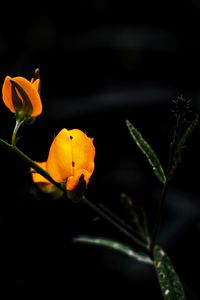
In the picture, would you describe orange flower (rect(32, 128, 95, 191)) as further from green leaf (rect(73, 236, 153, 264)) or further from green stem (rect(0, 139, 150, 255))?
green leaf (rect(73, 236, 153, 264))

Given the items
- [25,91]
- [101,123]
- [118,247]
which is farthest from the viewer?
[101,123]

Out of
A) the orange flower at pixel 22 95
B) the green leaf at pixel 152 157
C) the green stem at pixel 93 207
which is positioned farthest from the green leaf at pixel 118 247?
the orange flower at pixel 22 95

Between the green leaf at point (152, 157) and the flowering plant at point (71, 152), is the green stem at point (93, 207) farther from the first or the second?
the green leaf at point (152, 157)

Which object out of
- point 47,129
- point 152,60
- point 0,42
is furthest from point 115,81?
point 0,42

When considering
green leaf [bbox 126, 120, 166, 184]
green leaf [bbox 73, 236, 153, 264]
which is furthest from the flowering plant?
green leaf [bbox 73, 236, 153, 264]

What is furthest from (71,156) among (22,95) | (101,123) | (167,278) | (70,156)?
(101,123)

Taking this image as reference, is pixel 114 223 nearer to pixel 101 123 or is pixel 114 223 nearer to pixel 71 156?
pixel 71 156
